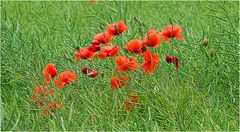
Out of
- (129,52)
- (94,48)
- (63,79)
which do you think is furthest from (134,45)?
(63,79)

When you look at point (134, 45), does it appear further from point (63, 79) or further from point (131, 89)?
point (63, 79)

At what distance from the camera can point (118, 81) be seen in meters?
2.24

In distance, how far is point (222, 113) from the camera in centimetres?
206

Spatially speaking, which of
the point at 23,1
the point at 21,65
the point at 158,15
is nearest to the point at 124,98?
the point at 21,65

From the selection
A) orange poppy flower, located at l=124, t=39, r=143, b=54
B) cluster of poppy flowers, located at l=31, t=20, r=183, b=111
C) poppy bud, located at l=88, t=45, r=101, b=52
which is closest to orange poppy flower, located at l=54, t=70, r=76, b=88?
cluster of poppy flowers, located at l=31, t=20, r=183, b=111

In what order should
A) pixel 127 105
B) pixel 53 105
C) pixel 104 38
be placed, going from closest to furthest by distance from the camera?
1. pixel 53 105
2. pixel 127 105
3. pixel 104 38

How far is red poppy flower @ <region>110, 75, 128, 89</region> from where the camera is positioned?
87.3 inches

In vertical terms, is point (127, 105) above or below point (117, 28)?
below

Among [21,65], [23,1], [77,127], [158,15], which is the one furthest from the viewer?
[23,1]

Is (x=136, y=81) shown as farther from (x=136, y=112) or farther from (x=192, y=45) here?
(x=192, y=45)

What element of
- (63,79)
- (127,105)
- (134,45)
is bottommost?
(127,105)

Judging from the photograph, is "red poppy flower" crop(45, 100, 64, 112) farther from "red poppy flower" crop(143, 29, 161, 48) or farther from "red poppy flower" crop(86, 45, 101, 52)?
"red poppy flower" crop(143, 29, 161, 48)

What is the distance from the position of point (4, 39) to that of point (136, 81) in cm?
98

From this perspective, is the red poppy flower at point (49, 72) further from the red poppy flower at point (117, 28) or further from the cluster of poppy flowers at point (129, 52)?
the red poppy flower at point (117, 28)
